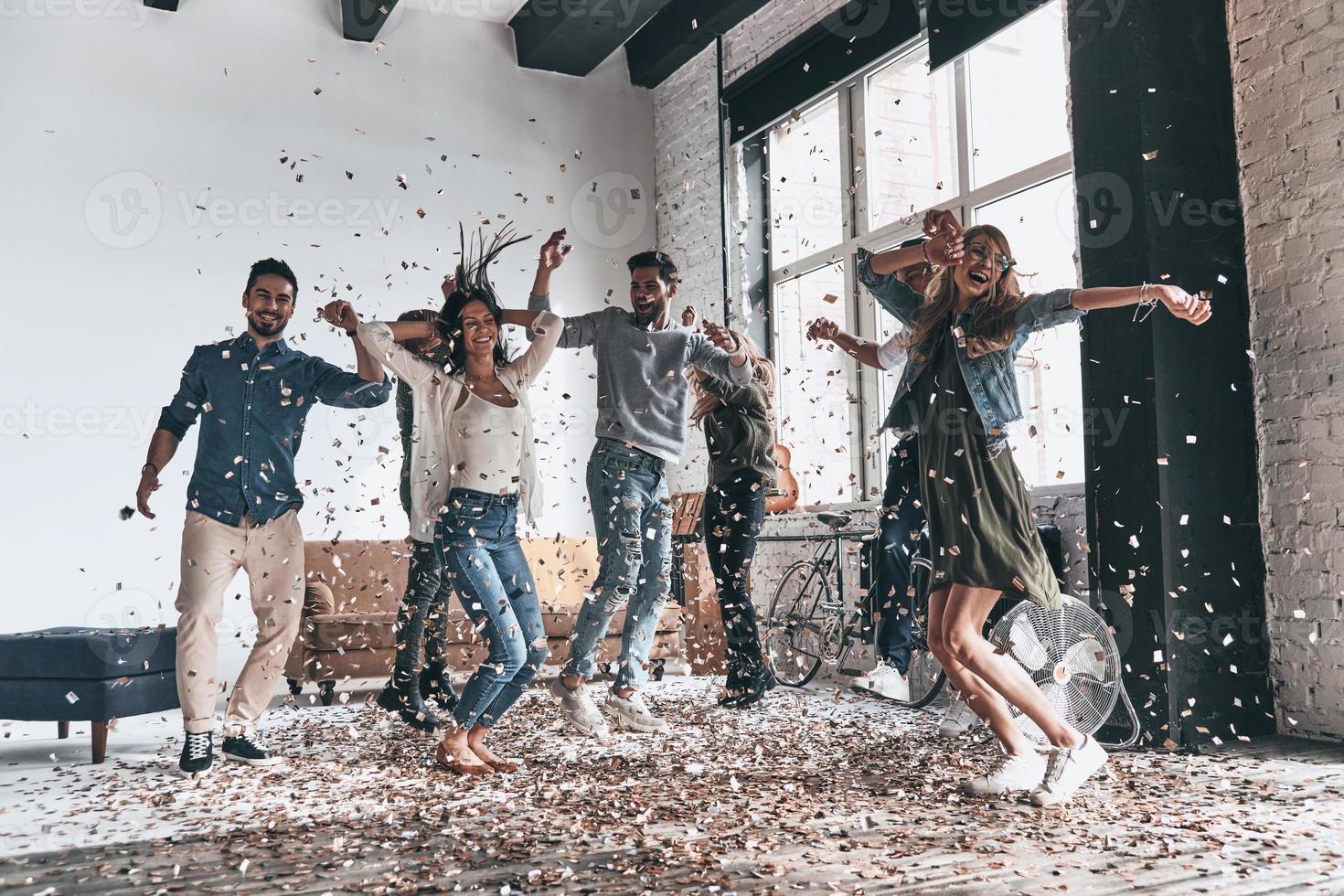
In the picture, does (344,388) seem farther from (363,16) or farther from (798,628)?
(363,16)

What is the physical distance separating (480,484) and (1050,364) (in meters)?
2.98

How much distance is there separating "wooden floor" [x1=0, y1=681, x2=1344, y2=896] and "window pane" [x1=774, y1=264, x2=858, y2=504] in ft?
9.61

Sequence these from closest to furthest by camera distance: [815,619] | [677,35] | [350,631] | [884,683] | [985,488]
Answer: [985,488] < [884,683] < [350,631] < [815,619] < [677,35]

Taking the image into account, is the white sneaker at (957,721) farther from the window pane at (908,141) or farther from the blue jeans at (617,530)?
the window pane at (908,141)

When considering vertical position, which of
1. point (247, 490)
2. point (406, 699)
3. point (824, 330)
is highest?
point (824, 330)

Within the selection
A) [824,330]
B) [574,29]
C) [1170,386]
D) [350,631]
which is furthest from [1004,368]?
[574,29]

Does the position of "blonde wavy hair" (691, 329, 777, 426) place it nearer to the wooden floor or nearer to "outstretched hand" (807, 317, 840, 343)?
"outstretched hand" (807, 317, 840, 343)

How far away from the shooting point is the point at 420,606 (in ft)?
13.9

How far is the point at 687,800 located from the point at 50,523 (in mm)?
4815

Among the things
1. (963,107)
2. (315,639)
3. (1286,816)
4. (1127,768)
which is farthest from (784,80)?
(1286,816)

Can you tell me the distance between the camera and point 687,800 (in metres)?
3.03

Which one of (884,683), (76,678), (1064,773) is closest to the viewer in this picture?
(1064,773)

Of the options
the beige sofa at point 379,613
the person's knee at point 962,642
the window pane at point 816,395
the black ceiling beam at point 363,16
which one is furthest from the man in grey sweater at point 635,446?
the black ceiling beam at point 363,16

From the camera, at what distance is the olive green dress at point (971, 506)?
301 cm
